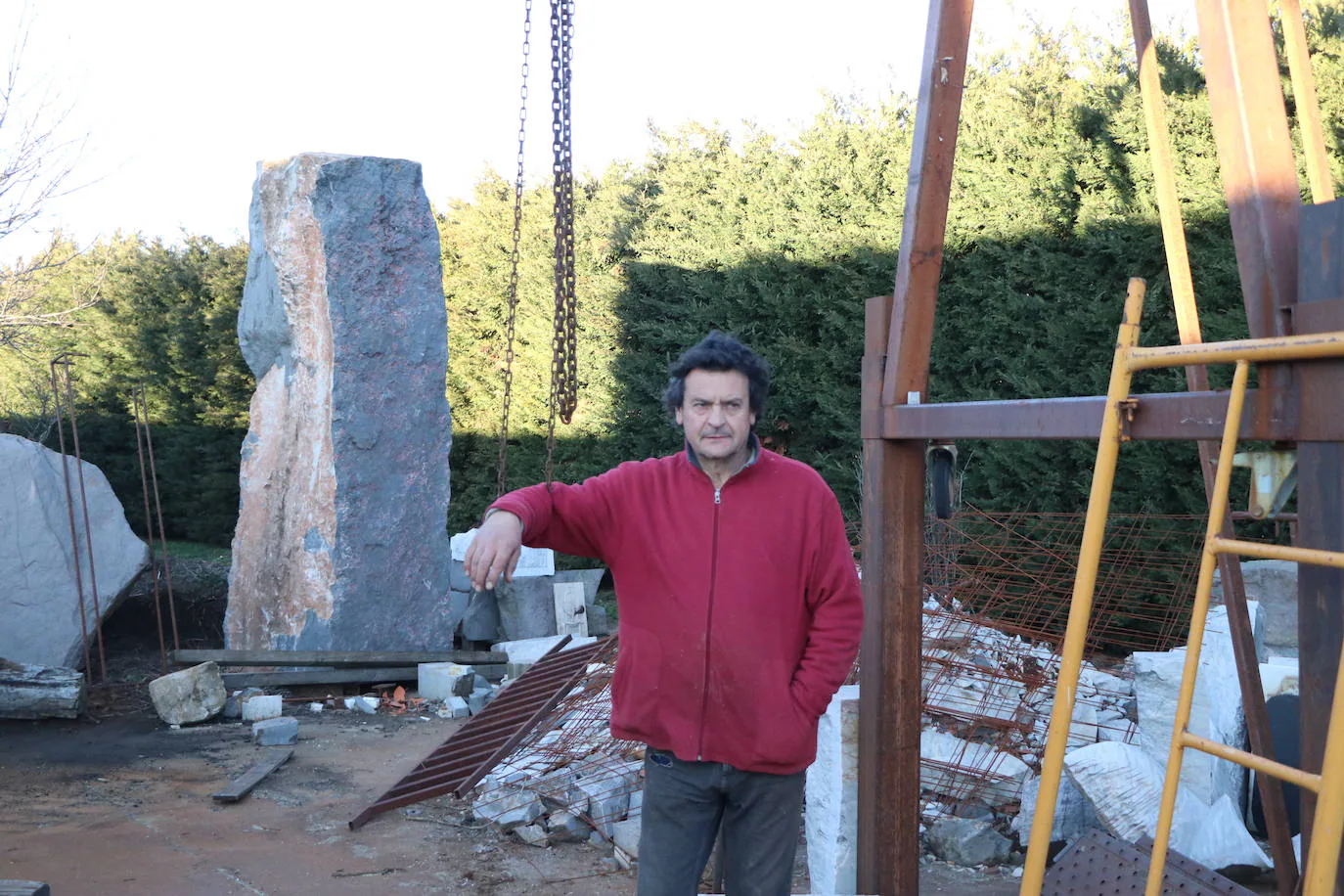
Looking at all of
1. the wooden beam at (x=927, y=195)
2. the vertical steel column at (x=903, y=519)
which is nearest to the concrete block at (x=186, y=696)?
the vertical steel column at (x=903, y=519)

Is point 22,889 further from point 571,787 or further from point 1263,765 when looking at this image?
point 1263,765

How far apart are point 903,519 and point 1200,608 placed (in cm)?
126

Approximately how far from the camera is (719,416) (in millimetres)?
2578

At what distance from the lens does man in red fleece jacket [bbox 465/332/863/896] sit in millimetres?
2523

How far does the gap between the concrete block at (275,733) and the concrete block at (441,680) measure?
117 cm

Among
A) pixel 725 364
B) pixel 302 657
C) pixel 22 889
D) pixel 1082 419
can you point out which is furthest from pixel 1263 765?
pixel 302 657

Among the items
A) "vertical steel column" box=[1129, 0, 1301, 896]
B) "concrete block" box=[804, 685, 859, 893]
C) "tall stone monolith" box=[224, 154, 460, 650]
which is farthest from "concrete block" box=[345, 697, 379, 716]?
"vertical steel column" box=[1129, 0, 1301, 896]

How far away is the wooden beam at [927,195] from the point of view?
3082mm

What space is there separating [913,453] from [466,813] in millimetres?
2687

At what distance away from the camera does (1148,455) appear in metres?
6.91

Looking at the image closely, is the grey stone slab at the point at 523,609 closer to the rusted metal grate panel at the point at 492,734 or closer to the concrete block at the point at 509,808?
the rusted metal grate panel at the point at 492,734

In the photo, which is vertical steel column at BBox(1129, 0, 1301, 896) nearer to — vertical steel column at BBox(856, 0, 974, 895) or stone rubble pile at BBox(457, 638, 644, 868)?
vertical steel column at BBox(856, 0, 974, 895)

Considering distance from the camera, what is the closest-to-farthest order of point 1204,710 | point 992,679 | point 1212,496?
1. point 1212,496
2. point 1204,710
3. point 992,679

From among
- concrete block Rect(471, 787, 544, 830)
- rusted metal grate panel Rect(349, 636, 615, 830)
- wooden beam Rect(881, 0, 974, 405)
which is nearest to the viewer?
wooden beam Rect(881, 0, 974, 405)
